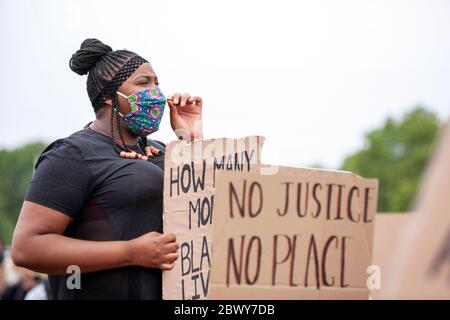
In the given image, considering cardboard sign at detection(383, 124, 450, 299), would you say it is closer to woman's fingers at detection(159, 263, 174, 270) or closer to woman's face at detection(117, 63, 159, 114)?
woman's fingers at detection(159, 263, 174, 270)

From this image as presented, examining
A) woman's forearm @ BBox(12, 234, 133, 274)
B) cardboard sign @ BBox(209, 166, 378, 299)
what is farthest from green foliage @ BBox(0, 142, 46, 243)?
cardboard sign @ BBox(209, 166, 378, 299)

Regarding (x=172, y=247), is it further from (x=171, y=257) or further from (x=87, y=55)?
(x=87, y=55)

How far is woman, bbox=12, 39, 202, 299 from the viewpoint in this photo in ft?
15.4

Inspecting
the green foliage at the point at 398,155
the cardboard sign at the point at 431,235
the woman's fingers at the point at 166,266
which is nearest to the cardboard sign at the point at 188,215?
the woman's fingers at the point at 166,266

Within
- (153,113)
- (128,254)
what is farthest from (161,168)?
(128,254)

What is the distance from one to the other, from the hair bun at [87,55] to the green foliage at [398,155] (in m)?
50.4

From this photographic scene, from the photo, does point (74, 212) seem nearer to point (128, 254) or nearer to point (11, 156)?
point (128, 254)

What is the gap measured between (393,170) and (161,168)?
55.8 metres

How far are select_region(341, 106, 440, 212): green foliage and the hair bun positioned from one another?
50.4 meters

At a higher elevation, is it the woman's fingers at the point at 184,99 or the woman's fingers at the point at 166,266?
the woman's fingers at the point at 184,99

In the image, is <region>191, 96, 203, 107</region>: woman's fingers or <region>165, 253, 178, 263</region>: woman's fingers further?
<region>191, 96, 203, 107</region>: woman's fingers

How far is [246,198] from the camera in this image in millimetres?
4129

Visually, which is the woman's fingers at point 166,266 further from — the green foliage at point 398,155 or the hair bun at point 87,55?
the green foliage at point 398,155

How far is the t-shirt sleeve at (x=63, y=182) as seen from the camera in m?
4.74
